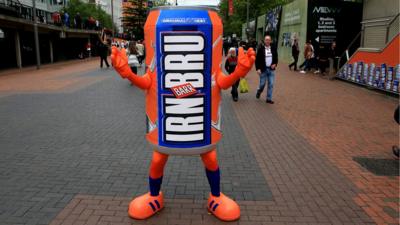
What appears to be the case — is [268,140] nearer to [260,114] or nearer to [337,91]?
[260,114]

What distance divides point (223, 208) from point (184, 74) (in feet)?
4.84

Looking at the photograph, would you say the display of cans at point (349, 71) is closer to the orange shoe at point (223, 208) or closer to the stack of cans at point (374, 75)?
the stack of cans at point (374, 75)

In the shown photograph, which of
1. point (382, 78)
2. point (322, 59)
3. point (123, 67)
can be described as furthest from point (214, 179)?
point (322, 59)

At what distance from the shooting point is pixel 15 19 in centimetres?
2034

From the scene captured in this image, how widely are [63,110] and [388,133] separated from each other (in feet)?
25.6

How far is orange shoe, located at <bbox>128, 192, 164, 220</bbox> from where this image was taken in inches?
150

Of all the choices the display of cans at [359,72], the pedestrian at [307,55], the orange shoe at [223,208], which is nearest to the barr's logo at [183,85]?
the orange shoe at [223,208]

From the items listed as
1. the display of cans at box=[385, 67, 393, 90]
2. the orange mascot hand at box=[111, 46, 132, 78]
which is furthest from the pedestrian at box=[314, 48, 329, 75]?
the orange mascot hand at box=[111, 46, 132, 78]

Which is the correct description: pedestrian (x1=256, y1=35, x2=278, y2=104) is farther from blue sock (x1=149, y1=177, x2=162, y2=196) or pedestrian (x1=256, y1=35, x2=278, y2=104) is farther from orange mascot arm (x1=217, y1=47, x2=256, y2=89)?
blue sock (x1=149, y1=177, x2=162, y2=196)

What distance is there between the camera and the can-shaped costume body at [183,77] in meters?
3.27

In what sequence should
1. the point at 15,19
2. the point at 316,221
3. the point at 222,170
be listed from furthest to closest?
the point at 15,19 < the point at 222,170 < the point at 316,221

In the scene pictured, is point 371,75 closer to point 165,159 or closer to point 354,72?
point 354,72

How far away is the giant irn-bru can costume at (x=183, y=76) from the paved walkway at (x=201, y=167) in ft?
3.08

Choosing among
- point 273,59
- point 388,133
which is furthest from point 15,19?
point 388,133
